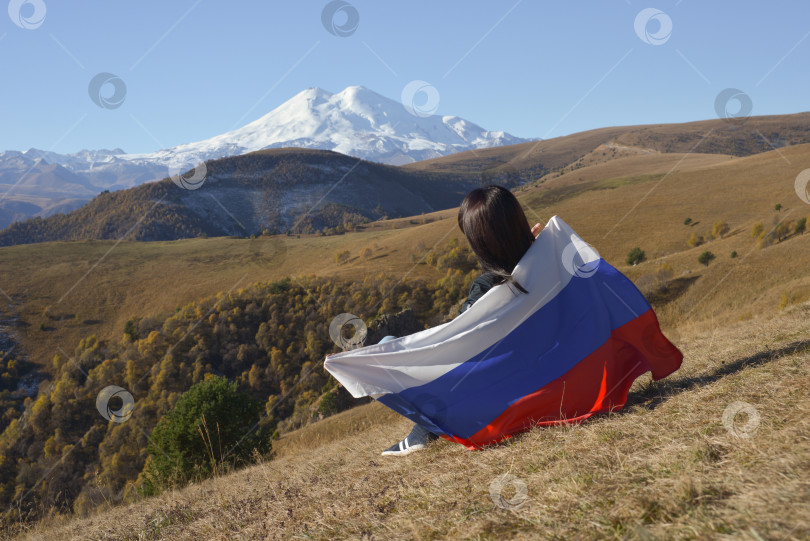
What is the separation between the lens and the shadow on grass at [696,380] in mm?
4840

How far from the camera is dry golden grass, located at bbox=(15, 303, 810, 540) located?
2465 mm

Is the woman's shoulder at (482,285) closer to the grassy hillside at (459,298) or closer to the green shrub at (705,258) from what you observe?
the grassy hillside at (459,298)

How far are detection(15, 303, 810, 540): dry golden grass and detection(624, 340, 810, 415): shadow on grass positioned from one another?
0.09 feet

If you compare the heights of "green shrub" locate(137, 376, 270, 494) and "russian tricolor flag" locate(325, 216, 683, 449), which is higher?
"green shrub" locate(137, 376, 270, 494)

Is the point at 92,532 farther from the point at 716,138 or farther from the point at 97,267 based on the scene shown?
the point at 716,138

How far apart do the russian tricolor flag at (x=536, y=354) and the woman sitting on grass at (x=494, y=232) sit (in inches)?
4.3

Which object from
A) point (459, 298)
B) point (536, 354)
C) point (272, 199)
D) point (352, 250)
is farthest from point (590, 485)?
point (272, 199)

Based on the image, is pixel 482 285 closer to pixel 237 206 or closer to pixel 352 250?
pixel 352 250

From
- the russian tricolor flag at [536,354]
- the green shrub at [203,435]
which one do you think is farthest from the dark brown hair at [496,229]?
the green shrub at [203,435]

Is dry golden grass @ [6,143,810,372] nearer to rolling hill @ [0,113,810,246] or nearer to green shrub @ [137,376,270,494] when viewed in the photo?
green shrub @ [137,376,270,494]

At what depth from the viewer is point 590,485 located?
3037 millimetres

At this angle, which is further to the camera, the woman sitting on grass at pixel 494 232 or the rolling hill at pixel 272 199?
the rolling hill at pixel 272 199

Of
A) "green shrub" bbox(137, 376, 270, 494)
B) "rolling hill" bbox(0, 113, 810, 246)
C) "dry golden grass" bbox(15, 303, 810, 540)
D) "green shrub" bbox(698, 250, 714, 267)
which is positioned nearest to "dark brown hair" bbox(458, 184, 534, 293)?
"dry golden grass" bbox(15, 303, 810, 540)

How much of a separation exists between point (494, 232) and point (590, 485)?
213 cm
